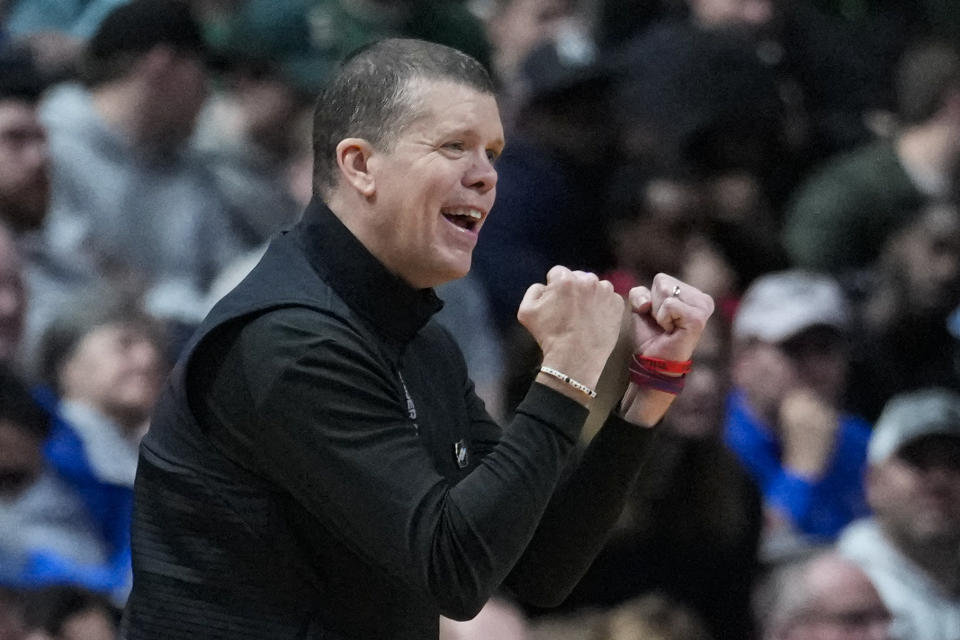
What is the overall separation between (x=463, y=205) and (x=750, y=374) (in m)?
2.60

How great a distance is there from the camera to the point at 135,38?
4242 mm

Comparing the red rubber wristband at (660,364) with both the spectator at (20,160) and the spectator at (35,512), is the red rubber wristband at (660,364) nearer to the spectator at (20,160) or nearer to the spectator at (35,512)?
the spectator at (35,512)

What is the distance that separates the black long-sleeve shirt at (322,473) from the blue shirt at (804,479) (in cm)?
234

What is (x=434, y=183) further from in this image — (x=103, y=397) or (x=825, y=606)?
(x=825, y=606)

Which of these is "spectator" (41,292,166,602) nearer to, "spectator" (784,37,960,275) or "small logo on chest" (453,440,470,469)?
"small logo on chest" (453,440,470,469)

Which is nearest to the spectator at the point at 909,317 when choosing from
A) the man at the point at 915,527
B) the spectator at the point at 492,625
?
the man at the point at 915,527

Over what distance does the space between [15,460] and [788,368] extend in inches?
80.3

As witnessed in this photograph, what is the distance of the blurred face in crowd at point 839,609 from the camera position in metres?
3.78

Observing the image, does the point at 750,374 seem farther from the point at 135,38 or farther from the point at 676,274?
the point at 135,38

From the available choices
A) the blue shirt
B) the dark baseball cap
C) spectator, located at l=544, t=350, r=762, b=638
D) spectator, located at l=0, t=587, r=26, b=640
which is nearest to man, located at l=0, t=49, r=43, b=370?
the dark baseball cap

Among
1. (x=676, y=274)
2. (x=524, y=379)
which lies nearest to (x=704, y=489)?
(x=524, y=379)

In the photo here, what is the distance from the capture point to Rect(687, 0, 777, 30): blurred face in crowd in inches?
203

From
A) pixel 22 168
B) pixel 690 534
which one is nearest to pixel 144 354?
pixel 22 168

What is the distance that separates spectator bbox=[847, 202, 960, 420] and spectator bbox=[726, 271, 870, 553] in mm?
109
